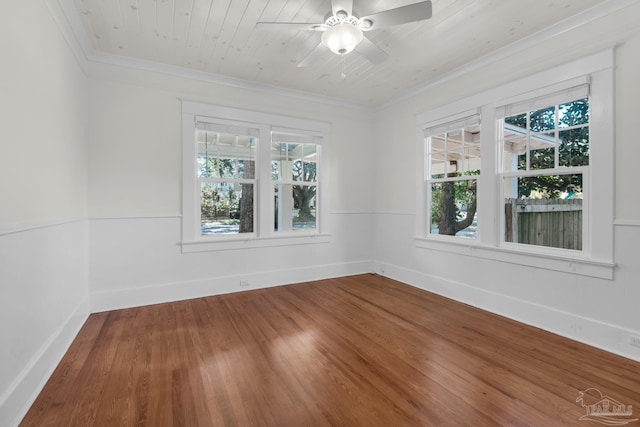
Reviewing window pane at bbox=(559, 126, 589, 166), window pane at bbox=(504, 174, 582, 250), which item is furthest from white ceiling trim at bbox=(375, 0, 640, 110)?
window pane at bbox=(504, 174, 582, 250)

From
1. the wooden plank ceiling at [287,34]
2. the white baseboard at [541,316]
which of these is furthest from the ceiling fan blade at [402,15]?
the white baseboard at [541,316]

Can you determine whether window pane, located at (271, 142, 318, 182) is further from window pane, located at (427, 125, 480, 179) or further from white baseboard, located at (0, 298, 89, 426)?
white baseboard, located at (0, 298, 89, 426)

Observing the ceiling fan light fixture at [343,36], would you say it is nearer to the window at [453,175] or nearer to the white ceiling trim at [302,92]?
the white ceiling trim at [302,92]

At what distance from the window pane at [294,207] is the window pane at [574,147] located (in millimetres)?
3163

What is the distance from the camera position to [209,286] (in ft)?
12.9

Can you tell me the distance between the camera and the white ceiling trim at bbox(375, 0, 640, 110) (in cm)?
249

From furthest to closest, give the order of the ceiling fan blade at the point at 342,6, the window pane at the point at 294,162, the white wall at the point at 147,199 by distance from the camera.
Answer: the window pane at the point at 294,162 → the white wall at the point at 147,199 → the ceiling fan blade at the point at 342,6

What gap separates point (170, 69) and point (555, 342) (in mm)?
5038

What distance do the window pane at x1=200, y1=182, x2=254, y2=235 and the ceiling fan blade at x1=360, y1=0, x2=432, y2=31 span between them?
272cm

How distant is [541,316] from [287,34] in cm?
378

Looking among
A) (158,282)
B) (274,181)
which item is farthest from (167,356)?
(274,181)

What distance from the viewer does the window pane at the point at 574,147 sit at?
275 cm

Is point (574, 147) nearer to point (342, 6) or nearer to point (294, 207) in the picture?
point (342, 6)

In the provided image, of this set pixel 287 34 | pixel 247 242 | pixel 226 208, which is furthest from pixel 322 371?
pixel 287 34
